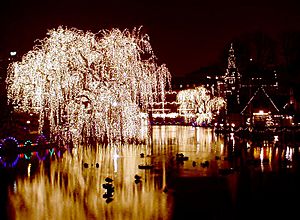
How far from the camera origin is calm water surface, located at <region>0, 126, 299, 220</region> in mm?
17211

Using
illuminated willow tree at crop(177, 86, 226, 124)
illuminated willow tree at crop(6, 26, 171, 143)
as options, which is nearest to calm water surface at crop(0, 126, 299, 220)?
illuminated willow tree at crop(6, 26, 171, 143)

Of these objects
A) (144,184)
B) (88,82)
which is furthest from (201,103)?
(144,184)

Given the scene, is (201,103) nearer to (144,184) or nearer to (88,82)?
(88,82)

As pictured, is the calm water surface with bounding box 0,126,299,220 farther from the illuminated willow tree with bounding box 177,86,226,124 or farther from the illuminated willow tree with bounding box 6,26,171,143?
the illuminated willow tree with bounding box 177,86,226,124

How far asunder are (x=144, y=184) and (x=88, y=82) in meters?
11.1

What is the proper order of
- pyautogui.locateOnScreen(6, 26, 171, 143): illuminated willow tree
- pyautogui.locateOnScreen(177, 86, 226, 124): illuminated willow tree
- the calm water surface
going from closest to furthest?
the calm water surface < pyautogui.locateOnScreen(6, 26, 171, 143): illuminated willow tree < pyautogui.locateOnScreen(177, 86, 226, 124): illuminated willow tree

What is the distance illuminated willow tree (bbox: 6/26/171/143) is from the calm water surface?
72.5 inches

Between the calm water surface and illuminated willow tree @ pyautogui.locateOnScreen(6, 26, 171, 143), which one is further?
illuminated willow tree @ pyautogui.locateOnScreen(6, 26, 171, 143)

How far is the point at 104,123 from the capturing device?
3206 cm

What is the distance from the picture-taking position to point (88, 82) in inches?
1214

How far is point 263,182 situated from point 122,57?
39.5ft

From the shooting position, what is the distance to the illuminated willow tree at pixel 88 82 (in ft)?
97.1

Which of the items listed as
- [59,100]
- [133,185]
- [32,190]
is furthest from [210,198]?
[59,100]

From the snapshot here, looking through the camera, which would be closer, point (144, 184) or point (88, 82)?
point (144, 184)
